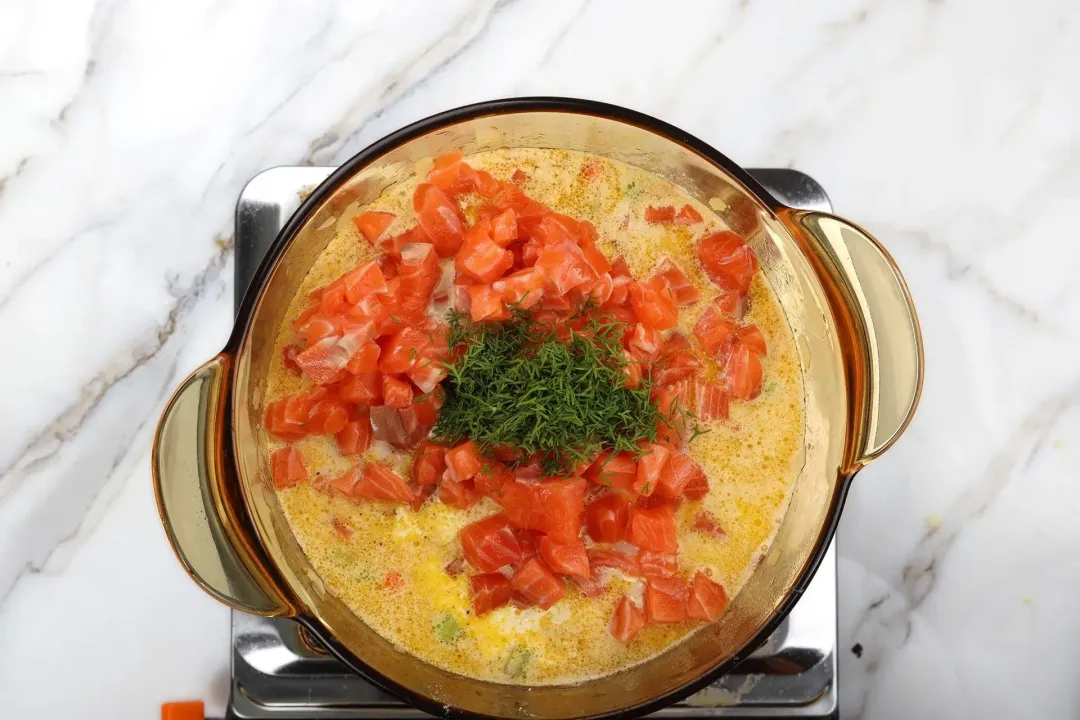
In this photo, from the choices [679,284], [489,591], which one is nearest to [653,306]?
[679,284]

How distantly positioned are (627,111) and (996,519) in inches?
54.4

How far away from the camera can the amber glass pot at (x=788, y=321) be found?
4.80ft

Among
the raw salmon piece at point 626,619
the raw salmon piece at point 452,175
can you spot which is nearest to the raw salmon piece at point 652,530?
the raw salmon piece at point 626,619

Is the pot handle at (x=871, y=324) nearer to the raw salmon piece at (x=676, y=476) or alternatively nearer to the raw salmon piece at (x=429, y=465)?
the raw salmon piece at (x=676, y=476)

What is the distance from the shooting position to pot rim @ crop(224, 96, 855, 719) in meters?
1.47

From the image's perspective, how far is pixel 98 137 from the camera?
2.05 meters

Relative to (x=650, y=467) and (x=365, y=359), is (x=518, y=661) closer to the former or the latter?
(x=650, y=467)

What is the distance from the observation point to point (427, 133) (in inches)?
59.9

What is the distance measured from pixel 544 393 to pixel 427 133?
0.52m

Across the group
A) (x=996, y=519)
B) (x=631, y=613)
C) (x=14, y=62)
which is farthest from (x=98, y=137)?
(x=996, y=519)

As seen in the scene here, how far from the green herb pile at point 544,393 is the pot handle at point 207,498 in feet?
→ 1.35

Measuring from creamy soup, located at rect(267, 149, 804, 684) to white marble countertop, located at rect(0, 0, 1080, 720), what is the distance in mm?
416

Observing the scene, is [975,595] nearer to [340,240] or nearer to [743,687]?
[743,687]

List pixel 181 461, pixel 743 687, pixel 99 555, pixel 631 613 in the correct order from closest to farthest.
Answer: pixel 181 461
pixel 631 613
pixel 743 687
pixel 99 555
